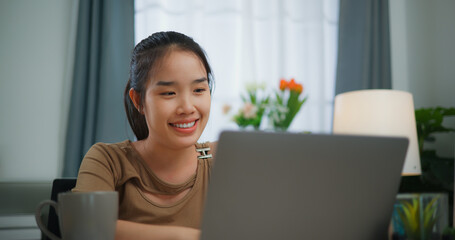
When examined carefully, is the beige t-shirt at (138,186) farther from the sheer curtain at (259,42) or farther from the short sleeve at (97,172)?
the sheer curtain at (259,42)

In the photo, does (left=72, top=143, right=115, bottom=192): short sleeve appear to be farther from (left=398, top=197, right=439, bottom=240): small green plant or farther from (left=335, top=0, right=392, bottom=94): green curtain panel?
(left=335, top=0, right=392, bottom=94): green curtain panel

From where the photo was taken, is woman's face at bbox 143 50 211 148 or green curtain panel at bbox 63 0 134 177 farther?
green curtain panel at bbox 63 0 134 177

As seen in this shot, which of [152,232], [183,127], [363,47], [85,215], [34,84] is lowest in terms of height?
[152,232]

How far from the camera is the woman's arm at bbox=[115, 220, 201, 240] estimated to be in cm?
73

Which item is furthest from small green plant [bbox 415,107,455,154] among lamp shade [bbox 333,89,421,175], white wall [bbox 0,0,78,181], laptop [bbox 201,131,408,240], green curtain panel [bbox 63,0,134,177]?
white wall [bbox 0,0,78,181]

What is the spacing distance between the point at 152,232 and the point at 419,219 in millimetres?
501

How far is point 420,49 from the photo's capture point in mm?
3217

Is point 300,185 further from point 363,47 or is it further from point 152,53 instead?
point 363,47

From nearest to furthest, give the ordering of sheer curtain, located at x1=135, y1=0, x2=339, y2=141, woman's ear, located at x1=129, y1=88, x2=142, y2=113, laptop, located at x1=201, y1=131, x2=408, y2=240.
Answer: laptop, located at x1=201, y1=131, x2=408, y2=240 → woman's ear, located at x1=129, y1=88, x2=142, y2=113 → sheer curtain, located at x1=135, y1=0, x2=339, y2=141

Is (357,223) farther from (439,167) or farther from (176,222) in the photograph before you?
(439,167)

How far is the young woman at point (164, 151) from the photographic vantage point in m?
1.09

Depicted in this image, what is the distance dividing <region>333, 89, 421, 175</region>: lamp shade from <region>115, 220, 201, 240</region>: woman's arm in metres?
1.03

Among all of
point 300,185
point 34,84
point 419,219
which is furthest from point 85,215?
point 34,84

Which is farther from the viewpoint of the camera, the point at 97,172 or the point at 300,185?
the point at 97,172
